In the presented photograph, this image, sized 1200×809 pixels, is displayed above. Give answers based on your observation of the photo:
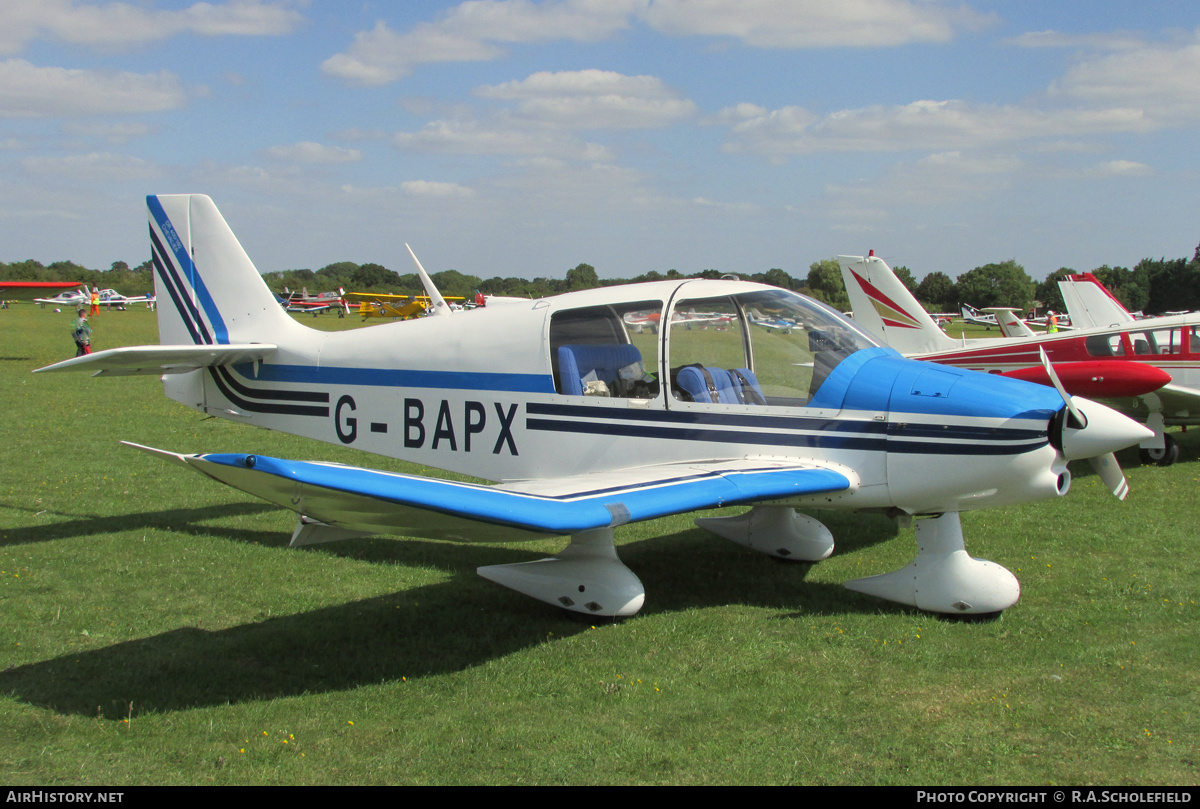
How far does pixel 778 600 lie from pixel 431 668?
242 centimetres

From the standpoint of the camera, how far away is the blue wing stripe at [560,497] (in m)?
3.75

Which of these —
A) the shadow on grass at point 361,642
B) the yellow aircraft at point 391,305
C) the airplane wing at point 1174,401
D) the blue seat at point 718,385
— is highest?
the yellow aircraft at point 391,305

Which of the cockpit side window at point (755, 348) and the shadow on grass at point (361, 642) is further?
the cockpit side window at point (755, 348)

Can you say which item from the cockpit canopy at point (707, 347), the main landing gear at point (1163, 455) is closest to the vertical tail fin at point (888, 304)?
the main landing gear at point (1163, 455)

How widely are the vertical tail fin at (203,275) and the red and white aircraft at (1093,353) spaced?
7694 millimetres

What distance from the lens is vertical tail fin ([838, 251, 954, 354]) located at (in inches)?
592

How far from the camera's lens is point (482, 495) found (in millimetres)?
4141

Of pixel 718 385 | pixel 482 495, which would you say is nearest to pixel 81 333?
pixel 718 385

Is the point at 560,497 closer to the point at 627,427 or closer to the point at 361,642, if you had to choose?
the point at 627,427

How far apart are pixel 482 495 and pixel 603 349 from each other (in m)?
2.20

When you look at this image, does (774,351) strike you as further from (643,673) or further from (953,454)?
(643,673)

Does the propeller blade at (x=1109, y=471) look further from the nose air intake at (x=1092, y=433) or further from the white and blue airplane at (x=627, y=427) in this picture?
the nose air intake at (x=1092, y=433)

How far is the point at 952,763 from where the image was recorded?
356 cm
